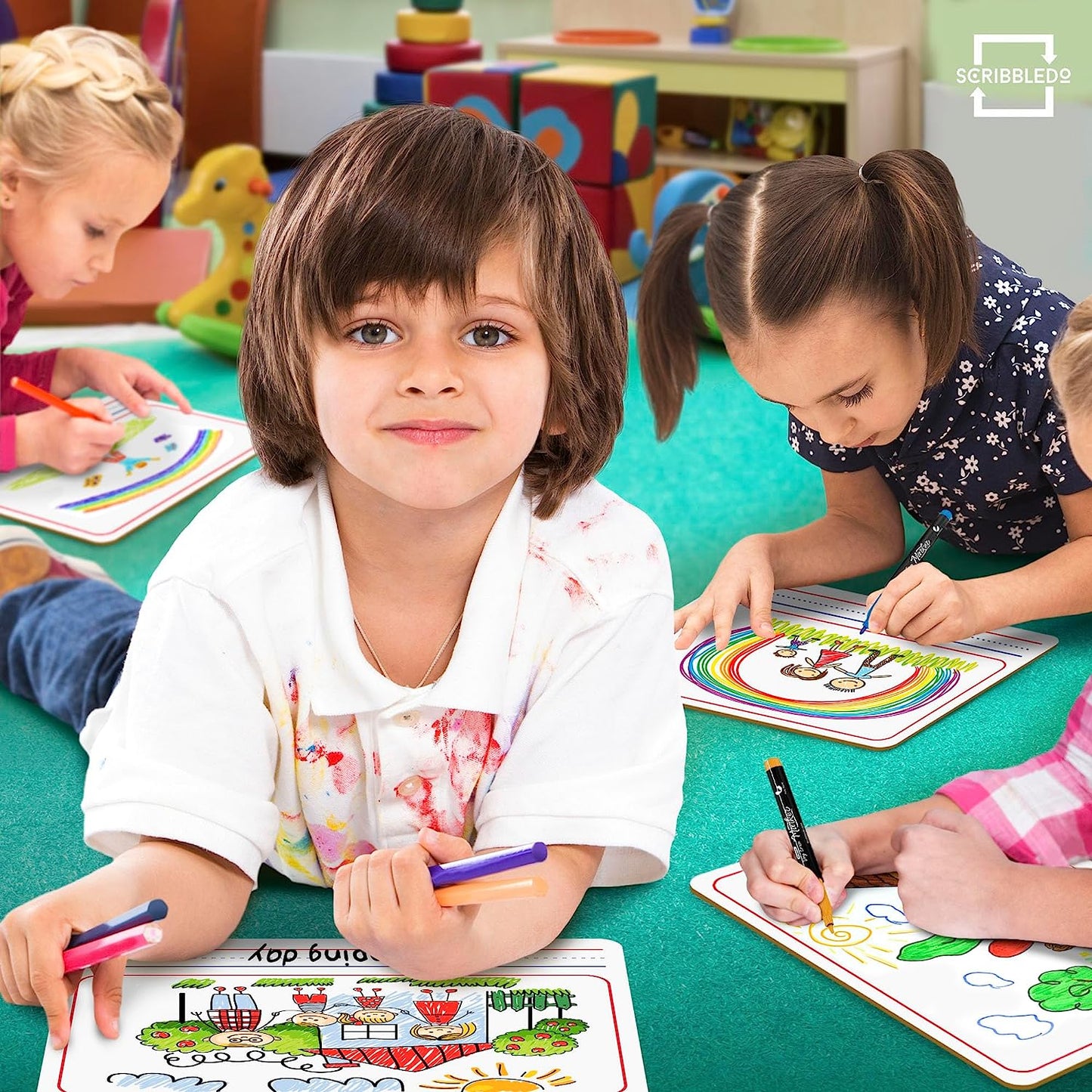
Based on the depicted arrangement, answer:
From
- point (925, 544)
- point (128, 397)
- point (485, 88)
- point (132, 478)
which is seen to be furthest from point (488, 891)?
point (485, 88)

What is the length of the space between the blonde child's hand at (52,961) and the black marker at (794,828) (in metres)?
0.34

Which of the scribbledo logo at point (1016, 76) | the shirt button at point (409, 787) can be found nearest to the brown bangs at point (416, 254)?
the shirt button at point (409, 787)

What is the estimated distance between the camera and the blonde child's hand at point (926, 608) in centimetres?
104

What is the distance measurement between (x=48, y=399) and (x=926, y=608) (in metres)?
0.87

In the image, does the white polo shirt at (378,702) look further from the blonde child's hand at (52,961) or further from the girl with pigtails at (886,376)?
the girl with pigtails at (886,376)

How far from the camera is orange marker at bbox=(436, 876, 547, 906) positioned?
0.61 metres

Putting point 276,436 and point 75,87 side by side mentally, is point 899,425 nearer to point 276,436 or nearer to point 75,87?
point 276,436

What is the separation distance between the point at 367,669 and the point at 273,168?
3.10 meters

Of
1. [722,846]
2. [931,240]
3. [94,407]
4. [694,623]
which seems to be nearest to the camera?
[722,846]

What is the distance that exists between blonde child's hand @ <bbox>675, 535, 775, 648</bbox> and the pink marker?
1.76 ft

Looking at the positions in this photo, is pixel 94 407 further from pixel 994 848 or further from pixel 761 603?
pixel 994 848

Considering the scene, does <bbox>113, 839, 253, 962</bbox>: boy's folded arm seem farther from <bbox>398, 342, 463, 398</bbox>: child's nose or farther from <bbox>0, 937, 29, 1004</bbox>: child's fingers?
<bbox>398, 342, 463, 398</bbox>: child's nose

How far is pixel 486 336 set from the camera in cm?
69

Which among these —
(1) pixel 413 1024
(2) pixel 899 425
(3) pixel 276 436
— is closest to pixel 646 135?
(2) pixel 899 425
